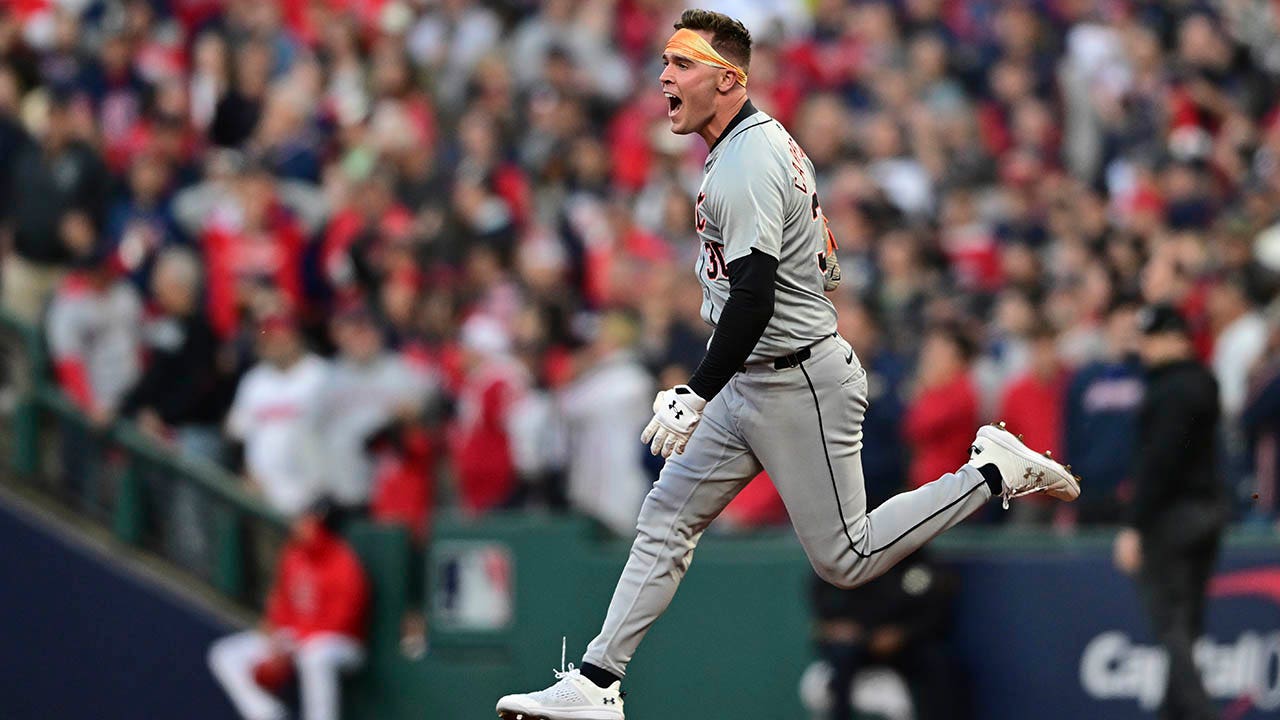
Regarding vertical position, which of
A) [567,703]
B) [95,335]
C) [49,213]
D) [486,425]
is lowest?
[567,703]

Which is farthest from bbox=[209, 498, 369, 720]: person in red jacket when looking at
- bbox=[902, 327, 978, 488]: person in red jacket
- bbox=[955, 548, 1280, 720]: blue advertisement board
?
bbox=[955, 548, 1280, 720]: blue advertisement board

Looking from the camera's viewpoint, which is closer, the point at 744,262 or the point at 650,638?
the point at 744,262

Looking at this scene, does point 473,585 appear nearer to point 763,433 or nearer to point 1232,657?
point 1232,657

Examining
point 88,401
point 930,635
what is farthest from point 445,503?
point 930,635

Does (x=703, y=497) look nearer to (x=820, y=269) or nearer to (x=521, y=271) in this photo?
(x=820, y=269)

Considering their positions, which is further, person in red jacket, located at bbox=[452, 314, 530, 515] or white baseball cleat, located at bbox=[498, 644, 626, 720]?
person in red jacket, located at bbox=[452, 314, 530, 515]

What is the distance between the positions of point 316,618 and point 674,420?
657cm

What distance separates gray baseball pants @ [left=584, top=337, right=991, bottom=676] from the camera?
648 cm

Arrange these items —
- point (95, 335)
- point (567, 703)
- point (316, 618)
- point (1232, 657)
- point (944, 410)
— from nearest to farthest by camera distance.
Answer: point (567, 703)
point (1232, 657)
point (944, 410)
point (316, 618)
point (95, 335)

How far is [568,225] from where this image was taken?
13.8 meters

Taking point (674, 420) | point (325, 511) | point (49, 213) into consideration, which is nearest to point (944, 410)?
point (325, 511)

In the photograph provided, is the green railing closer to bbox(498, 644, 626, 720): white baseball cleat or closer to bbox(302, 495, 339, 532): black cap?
bbox(302, 495, 339, 532): black cap

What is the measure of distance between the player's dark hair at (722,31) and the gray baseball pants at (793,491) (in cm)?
103

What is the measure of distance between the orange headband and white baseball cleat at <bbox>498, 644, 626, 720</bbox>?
2063mm
